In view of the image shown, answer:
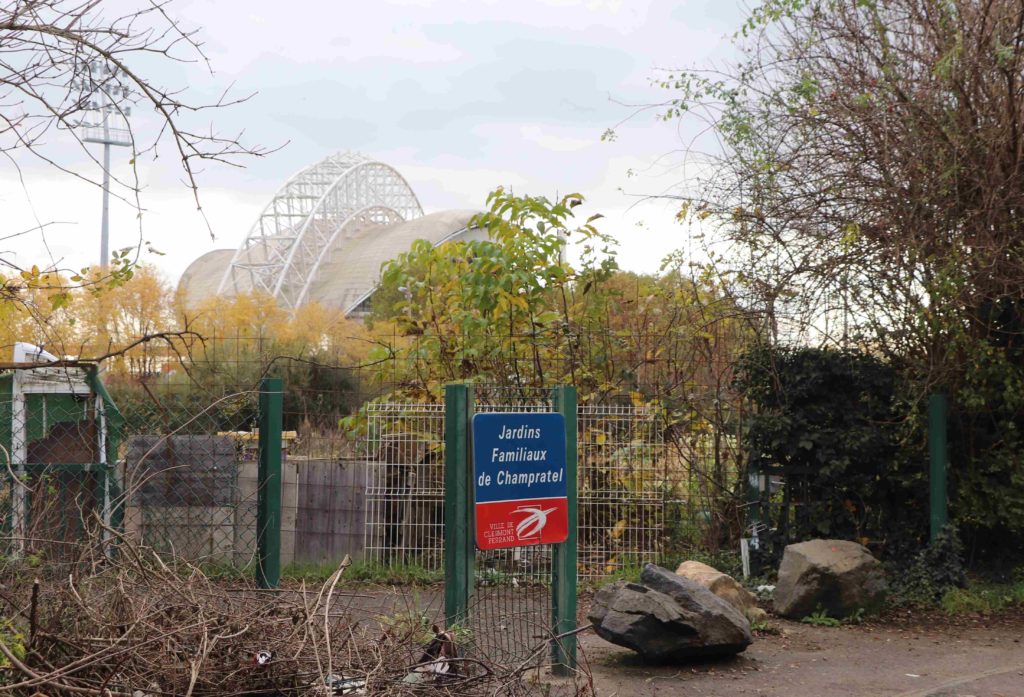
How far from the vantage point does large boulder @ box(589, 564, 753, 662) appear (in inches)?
275

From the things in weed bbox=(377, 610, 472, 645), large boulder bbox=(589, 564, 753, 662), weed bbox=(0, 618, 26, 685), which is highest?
weed bbox=(0, 618, 26, 685)

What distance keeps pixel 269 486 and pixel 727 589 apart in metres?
4.05

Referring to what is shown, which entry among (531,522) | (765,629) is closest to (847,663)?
(765,629)

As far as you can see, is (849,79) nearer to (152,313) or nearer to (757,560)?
(757,560)

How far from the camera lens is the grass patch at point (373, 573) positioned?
9945mm

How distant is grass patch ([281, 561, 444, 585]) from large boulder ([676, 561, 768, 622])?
99.2 inches

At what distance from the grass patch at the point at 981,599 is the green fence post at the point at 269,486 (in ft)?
19.6

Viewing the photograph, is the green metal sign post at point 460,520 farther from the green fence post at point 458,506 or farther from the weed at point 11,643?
the weed at point 11,643

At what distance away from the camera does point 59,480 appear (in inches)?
250

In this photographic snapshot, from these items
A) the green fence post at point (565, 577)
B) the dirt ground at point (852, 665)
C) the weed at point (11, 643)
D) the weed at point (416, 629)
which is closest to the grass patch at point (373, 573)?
the dirt ground at point (852, 665)

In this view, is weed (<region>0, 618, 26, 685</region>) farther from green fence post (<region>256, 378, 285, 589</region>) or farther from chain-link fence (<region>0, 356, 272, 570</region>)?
green fence post (<region>256, 378, 285, 589</region>)

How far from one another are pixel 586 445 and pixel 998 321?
13.0 ft

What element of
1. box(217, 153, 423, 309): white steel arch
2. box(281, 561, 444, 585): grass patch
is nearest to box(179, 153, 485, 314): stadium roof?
box(217, 153, 423, 309): white steel arch

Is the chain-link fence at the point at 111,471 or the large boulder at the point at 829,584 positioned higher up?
the chain-link fence at the point at 111,471
